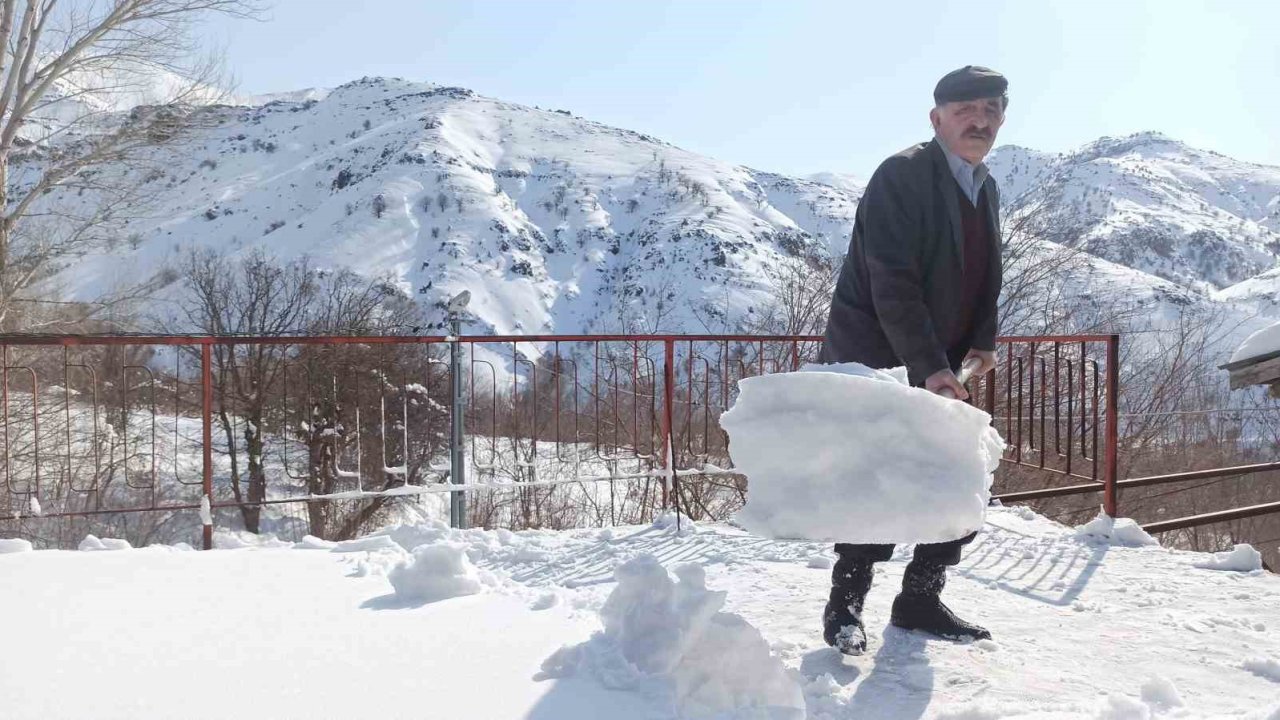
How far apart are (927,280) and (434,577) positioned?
198 cm

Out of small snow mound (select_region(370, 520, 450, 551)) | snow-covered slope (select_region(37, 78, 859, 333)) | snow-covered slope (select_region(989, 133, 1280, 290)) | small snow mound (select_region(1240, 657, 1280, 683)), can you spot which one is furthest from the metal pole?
snow-covered slope (select_region(989, 133, 1280, 290))

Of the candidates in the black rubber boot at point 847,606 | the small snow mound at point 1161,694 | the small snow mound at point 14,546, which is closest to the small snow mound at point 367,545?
the small snow mound at point 14,546

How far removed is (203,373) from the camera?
473 centimetres

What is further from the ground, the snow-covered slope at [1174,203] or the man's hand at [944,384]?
the snow-covered slope at [1174,203]

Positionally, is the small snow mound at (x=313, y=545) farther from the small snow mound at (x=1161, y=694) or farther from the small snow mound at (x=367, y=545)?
the small snow mound at (x=1161, y=694)

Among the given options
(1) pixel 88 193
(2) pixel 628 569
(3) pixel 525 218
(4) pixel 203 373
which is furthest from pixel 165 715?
(3) pixel 525 218

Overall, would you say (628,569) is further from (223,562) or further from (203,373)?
(203,373)

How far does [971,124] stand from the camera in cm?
255

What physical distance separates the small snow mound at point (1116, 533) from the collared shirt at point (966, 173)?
2.93 metres

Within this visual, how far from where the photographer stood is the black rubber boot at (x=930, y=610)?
279 cm

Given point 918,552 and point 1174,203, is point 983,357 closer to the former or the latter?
point 918,552

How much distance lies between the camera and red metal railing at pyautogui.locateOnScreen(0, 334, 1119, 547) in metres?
5.39

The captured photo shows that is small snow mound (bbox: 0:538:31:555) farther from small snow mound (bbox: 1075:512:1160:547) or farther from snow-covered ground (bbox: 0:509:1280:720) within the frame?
small snow mound (bbox: 1075:512:1160:547)

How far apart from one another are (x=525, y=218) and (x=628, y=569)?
95.9 meters
